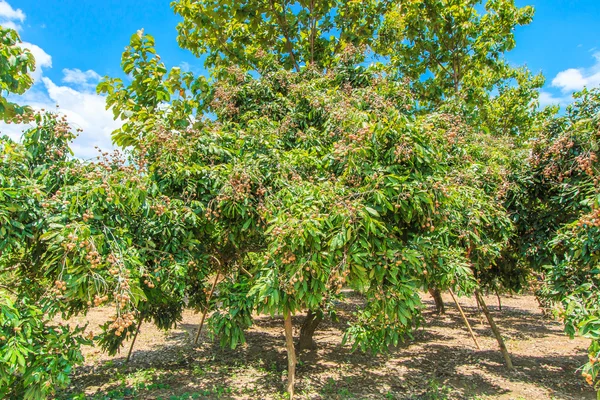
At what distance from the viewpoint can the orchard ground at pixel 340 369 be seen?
4766 millimetres

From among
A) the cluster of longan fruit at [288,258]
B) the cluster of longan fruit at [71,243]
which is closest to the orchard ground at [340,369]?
the cluster of longan fruit at [288,258]

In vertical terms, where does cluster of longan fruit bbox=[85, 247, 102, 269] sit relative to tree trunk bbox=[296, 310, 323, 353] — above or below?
above

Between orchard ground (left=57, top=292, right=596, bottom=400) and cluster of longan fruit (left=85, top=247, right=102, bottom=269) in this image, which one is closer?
→ cluster of longan fruit (left=85, top=247, right=102, bottom=269)

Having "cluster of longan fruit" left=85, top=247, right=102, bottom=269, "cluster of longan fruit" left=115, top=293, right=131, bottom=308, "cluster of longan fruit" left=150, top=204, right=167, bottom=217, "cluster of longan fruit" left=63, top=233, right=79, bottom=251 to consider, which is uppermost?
"cluster of longan fruit" left=150, top=204, right=167, bottom=217

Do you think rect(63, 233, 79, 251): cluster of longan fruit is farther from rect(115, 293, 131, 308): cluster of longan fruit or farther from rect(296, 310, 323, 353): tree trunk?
rect(296, 310, 323, 353): tree trunk

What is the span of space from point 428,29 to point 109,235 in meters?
7.21

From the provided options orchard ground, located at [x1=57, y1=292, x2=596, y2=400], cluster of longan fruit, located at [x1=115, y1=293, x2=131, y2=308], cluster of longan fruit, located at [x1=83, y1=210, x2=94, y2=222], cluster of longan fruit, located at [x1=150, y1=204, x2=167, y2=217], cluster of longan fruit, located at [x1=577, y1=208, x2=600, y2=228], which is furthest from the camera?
orchard ground, located at [x1=57, y1=292, x2=596, y2=400]

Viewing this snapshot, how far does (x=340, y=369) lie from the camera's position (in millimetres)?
5711

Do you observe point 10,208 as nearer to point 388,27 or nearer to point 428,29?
point 388,27

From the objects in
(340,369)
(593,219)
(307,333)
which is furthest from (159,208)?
(307,333)

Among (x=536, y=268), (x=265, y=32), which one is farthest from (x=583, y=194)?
(x=265, y=32)

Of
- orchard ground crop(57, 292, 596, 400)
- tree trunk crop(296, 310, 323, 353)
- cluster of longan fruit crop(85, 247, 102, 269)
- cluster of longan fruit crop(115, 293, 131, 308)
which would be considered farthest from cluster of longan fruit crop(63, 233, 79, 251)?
tree trunk crop(296, 310, 323, 353)

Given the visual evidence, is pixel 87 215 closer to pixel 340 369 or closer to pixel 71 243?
pixel 71 243

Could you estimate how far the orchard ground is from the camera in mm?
4766
